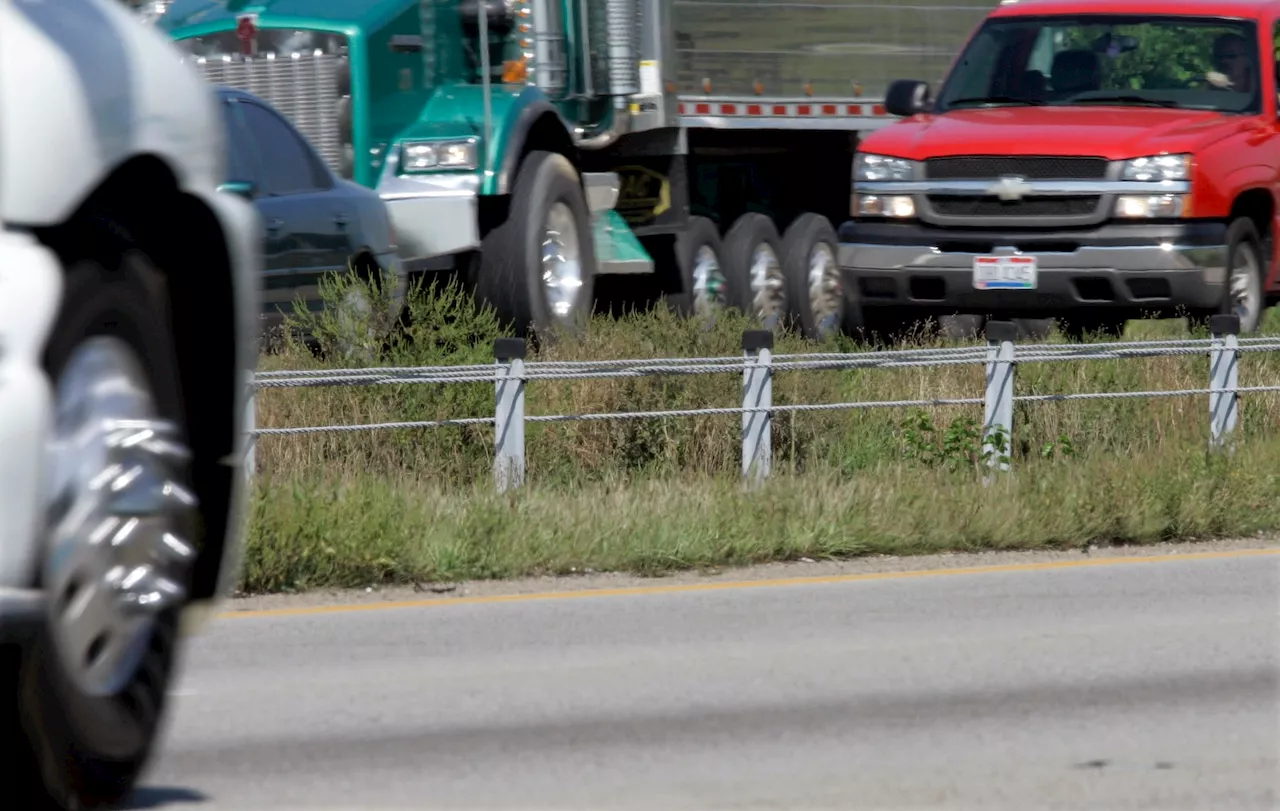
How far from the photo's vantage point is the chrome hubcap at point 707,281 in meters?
18.3

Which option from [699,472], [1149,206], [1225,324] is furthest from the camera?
[1149,206]

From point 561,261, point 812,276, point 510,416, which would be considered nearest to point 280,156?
point 510,416

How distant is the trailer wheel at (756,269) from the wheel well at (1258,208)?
13.4 ft

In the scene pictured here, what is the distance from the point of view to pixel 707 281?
731 inches

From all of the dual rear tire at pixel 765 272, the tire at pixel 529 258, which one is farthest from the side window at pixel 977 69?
the tire at pixel 529 258

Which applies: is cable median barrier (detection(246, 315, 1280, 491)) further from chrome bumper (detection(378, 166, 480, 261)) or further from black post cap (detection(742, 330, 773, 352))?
chrome bumper (detection(378, 166, 480, 261))

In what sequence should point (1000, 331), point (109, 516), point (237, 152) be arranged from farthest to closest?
point (1000, 331), point (237, 152), point (109, 516)

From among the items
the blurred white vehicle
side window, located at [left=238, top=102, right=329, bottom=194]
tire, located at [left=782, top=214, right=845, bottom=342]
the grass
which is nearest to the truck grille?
the grass

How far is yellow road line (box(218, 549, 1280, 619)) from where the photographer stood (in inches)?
376

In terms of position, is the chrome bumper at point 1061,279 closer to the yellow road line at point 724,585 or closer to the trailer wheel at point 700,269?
the trailer wheel at point 700,269

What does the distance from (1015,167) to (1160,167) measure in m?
0.90

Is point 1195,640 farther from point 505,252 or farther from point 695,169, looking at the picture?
point 695,169

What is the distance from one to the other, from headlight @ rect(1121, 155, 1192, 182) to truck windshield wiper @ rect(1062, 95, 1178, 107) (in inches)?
40.4

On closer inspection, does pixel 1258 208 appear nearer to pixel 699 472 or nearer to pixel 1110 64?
pixel 1110 64
